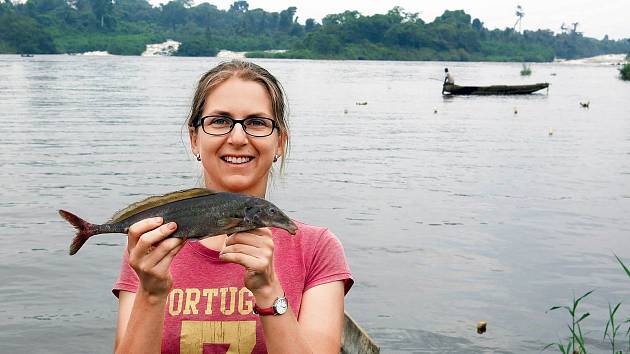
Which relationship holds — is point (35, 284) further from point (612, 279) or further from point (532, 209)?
point (532, 209)

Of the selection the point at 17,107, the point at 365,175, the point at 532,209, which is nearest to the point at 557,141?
the point at 365,175

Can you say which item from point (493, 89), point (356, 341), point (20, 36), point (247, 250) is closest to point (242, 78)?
point (247, 250)

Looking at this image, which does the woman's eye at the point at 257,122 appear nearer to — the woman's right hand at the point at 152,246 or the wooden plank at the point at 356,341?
the woman's right hand at the point at 152,246

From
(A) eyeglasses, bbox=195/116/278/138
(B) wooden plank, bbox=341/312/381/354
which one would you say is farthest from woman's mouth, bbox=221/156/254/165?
(B) wooden plank, bbox=341/312/381/354

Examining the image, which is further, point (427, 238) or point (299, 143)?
point (299, 143)

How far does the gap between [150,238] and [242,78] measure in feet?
3.67

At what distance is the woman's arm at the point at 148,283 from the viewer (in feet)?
11.1

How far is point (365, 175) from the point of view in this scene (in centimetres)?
2417

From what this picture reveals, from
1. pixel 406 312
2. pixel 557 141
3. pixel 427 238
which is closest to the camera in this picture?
pixel 406 312

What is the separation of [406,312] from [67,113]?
3264 cm

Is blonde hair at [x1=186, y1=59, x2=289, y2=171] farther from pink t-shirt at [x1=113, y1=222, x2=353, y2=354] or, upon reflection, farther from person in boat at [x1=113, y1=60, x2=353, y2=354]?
pink t-shirt at [x1=113, y1=222, x2=353, y2=354]

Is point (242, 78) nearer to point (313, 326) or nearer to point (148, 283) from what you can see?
point (148, 283)

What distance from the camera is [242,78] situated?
13.4ft

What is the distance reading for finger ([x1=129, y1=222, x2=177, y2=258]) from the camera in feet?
10.9
